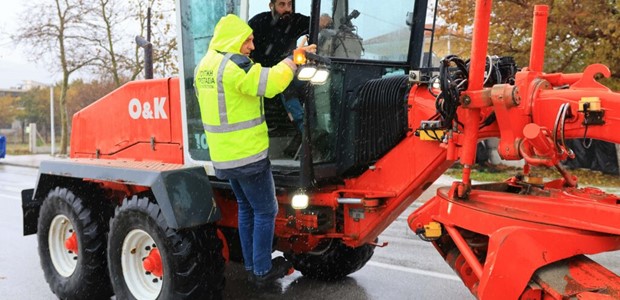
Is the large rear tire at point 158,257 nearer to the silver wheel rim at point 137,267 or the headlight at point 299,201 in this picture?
the silver wheel rim at point 137,267

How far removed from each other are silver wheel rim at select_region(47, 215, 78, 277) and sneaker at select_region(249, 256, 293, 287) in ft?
6.78

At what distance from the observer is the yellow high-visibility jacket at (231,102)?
375 centimetres

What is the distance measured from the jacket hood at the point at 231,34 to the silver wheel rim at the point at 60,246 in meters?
2.49

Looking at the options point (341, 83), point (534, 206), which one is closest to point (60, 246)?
point (341, 83)

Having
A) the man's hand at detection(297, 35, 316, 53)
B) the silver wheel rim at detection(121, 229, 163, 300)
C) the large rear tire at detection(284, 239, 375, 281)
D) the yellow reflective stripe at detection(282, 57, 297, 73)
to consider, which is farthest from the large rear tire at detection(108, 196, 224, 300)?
the man's hand at detection(297, 35, 316, 53)

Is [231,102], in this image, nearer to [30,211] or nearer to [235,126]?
[235,126]

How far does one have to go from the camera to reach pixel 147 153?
16.6ft

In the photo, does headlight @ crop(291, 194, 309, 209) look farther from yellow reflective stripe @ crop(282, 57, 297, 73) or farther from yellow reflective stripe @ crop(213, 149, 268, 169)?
yellow reflective stripe @ crop(282, 57, 297, 73)

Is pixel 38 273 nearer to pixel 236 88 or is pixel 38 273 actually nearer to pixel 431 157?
pixel 236 88

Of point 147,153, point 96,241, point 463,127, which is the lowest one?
point 96,241

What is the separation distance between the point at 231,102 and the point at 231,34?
42 cm

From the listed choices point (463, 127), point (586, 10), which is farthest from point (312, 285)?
point (586, 10)

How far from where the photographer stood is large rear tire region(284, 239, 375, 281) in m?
5.36

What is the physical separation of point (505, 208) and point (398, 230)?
5.37 meters
